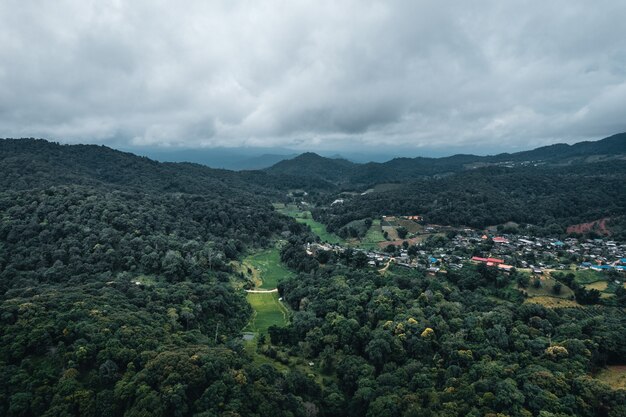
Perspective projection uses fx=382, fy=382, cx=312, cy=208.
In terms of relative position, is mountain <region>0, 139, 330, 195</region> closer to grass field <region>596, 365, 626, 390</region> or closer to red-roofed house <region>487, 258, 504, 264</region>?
red-roofed house <region>487, 258, 504, 264</region>

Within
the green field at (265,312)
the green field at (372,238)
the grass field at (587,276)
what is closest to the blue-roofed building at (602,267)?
the grass field at (587,276)

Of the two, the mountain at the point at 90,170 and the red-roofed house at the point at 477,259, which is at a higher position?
the mountain at the point at 90,170

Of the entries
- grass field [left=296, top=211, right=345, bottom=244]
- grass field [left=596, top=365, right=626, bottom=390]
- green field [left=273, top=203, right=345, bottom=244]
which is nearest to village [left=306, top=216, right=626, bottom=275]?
grass field [left=296, top=211, right=345, bottom=244]

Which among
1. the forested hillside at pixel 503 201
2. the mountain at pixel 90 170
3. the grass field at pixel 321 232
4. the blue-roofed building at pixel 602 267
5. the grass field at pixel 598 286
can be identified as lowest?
the grass field at pixel 598 286

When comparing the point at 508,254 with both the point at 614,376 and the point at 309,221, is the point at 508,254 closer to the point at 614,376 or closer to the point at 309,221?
the point at 614,376

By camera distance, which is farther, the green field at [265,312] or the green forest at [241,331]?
the green field at [265,312]

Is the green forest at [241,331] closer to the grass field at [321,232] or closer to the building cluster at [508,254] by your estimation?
the building cluster at [508,254]

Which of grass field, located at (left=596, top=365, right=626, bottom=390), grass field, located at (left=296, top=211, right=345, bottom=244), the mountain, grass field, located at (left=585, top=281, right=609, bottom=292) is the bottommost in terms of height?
grass field, located at (left=596, top=365, right=626, bottom=390)
